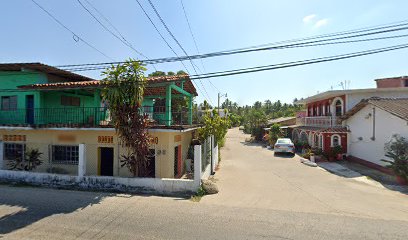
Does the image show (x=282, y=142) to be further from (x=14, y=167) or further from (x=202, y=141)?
(x=14, y=167)

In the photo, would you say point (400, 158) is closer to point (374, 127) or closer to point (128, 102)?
point (374, 127)

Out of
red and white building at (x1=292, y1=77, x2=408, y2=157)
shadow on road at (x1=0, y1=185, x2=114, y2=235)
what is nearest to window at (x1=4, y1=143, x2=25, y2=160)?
shadow on road at (x1=0, y1=185, x2=114, y2=235)

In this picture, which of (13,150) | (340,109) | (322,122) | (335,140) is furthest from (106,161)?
(340,109)

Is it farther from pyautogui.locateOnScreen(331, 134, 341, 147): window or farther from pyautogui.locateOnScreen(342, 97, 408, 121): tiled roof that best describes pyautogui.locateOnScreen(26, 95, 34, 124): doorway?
pyautogui.locateOnScreen(331, 134, 341, 147): window

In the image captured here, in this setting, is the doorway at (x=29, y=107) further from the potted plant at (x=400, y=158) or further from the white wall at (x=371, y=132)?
the white wall at (x=371, y=132)

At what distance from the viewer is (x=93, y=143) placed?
41.5ft

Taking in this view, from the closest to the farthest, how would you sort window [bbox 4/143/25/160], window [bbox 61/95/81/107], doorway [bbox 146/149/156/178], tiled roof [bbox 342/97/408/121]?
1. doorway [bbox 146/149/156/178]
2. window [bbox 4/143/25/160]
3. tiled roof [bbox 342/97/408/121]
4. window [bbox 61/95/81/107]

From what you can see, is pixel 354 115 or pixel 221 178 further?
pixel 354 115

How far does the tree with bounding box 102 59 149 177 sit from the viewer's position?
413 inches

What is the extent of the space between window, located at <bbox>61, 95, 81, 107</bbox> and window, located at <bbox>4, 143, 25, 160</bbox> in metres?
3.27

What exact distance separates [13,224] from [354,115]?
20845mm

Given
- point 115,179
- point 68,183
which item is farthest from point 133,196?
point 68,183

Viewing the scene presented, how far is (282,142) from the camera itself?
22688 mm

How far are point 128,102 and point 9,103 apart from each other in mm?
9425
